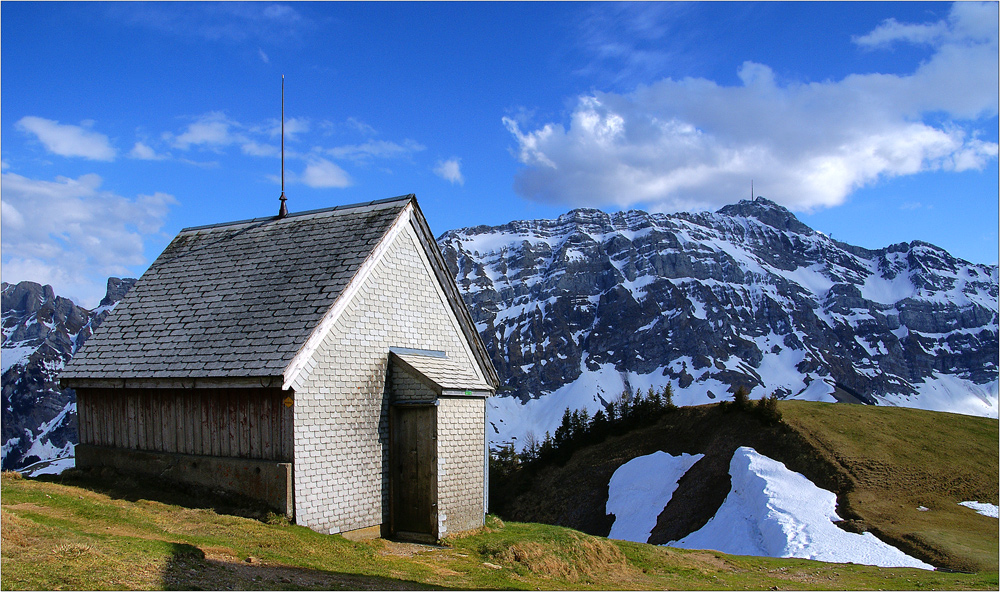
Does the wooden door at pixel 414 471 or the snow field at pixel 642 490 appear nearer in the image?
the wooden door at pixel 414 471

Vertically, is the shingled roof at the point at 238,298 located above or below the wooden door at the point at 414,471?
above

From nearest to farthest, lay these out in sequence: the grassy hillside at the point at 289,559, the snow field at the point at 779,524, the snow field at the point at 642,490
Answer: the grassy hillside at the point at 289,559 → the snow field at the point at 779,524 → the snow field at the point at 642,490

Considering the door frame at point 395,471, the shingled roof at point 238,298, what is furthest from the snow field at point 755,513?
the shingled roof at point 238,298

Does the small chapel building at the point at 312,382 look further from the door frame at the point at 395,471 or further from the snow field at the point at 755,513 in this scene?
the snow field at the point at 755,513

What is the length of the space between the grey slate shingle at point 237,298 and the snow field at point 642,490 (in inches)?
967

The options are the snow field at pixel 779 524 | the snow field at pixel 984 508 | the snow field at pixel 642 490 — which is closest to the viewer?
the snow field at pixel 779 524

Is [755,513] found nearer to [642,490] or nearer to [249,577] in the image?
[642,490]

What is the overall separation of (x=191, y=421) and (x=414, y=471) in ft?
15.5

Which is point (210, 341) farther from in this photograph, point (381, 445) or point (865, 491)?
point (865, 491)

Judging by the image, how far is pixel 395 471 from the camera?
1472cm

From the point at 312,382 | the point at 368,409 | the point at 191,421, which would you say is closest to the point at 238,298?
the point at 191,421

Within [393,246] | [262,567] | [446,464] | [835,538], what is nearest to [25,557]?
[262,567]

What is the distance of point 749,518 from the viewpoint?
2908 centimetres

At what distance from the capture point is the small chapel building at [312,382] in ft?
43.4
